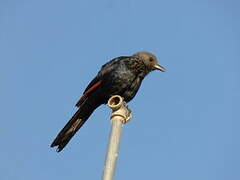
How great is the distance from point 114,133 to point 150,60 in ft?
12.9

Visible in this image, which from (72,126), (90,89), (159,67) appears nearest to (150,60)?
(159,67)

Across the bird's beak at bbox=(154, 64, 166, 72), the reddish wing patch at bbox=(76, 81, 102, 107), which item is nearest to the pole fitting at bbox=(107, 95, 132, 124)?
the reddish wing patch at bbox=(76, 81, 102, 107)

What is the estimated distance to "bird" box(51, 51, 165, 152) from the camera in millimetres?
7027

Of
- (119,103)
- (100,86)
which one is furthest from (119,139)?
(100,86)

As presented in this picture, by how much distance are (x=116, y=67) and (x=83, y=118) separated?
0.81 m

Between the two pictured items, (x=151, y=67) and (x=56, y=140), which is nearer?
(x=56, y=140)

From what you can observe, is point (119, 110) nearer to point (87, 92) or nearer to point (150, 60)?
point (87, 92)

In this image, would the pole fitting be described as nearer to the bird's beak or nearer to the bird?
the bird

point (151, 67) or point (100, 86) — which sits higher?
point (151, 67)

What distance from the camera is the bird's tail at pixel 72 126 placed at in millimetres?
6660

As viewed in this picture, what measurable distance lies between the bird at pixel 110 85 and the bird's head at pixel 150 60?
2 cm

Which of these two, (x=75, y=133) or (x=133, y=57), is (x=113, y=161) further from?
(x=133, y=57)

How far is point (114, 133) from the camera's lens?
12.5 ft

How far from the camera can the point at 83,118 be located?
723cm
